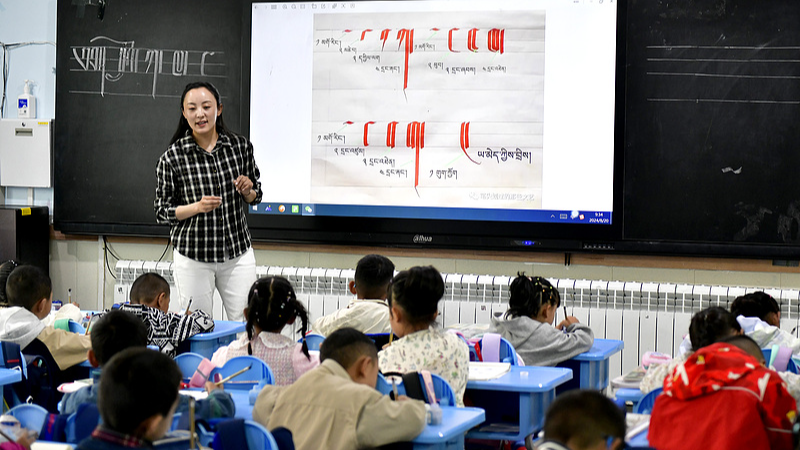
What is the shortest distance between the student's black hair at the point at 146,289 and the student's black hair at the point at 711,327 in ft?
7.99

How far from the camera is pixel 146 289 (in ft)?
14.9

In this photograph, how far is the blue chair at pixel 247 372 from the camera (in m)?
3.40

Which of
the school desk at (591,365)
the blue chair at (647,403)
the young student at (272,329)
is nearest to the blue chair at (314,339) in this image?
the young student at (272,329)

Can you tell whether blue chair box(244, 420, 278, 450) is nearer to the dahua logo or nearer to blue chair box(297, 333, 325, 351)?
blue chair box(297, 333, 325, 351)

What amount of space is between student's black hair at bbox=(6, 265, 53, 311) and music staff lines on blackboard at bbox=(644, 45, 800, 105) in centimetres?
340

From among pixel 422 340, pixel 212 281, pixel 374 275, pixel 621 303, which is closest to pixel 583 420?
pixel 422 340

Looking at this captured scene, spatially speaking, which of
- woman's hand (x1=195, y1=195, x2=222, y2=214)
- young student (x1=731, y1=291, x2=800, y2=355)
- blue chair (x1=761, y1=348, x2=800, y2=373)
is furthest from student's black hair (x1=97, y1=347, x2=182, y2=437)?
young student (x1=731, y1=291, x2=800, y2=355)

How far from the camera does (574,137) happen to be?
5668 mm

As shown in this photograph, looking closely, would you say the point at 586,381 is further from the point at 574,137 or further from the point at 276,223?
the point at 276,223

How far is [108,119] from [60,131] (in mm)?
345

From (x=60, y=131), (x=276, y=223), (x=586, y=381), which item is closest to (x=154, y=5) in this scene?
(x=60, y=131)

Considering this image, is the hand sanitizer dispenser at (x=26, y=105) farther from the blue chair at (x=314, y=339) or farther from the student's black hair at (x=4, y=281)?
the blue chair at (x=314, y=339)

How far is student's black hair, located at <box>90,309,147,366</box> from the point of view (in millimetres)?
3061

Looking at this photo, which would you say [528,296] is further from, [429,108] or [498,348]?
[429,108]
